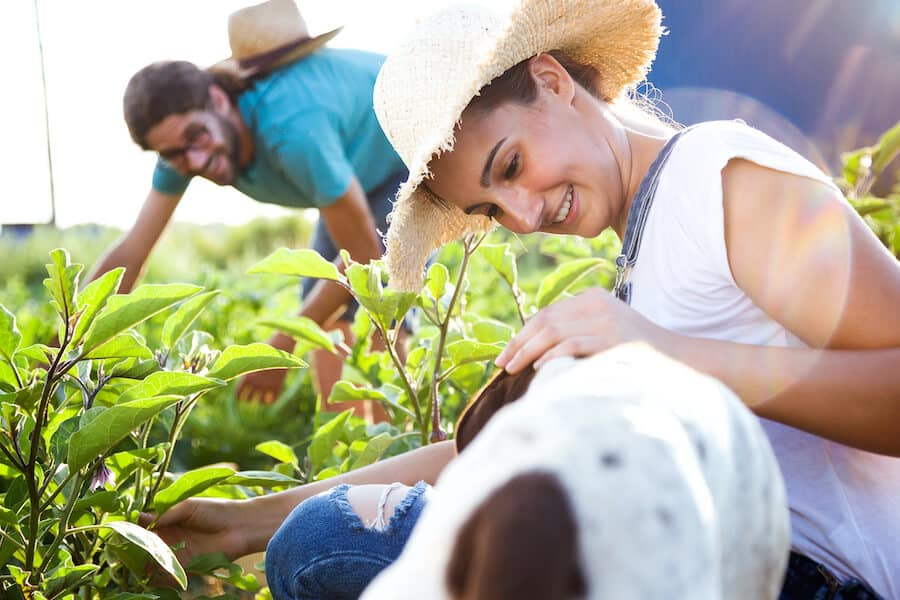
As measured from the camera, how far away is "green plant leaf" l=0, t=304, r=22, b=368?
1.20 metres

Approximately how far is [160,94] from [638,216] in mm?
2135

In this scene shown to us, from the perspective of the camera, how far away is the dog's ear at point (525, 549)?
521 mm

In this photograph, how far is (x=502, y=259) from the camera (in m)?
1.68

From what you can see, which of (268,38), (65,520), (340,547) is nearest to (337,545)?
(340,547)

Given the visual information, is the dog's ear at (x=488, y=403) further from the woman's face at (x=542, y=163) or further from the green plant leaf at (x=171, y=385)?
the woman's face at (x=542, y=163)

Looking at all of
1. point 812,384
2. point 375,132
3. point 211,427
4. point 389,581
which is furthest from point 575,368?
point 211,427

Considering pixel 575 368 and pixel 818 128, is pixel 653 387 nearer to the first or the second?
pixel 575 368

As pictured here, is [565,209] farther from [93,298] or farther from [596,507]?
[596,507]

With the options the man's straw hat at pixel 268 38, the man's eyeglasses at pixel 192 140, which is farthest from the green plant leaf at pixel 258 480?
the man's straw hat at pixel 268 38

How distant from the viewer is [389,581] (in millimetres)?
600

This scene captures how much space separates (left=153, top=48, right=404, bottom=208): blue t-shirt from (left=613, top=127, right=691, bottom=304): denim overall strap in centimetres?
156

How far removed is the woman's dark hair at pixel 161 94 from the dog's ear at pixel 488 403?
242 cm

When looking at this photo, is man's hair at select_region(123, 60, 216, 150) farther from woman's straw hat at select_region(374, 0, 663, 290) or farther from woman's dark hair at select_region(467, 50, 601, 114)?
woman's dark hair at select_region(467, 50, 601, 114)

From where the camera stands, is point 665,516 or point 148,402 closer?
point 665,516
